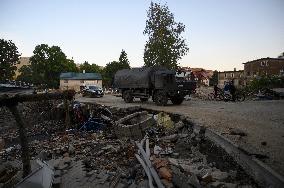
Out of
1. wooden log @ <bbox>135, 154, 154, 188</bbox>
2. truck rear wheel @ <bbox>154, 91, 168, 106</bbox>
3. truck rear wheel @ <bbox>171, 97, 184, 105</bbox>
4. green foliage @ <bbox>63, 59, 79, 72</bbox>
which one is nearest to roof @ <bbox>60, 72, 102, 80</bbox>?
green foliage @ <bbox>63, 59, 79, 72</bbox>

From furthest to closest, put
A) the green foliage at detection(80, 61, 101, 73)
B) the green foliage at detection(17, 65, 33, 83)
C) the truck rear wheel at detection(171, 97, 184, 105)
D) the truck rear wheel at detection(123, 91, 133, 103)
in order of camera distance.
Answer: the green foliage at detection(80, 61, 101, 73) < the green foliage at detection(17, 65, 33, 83) < the truck rear wheel at detection(123, 91, 133, 103) < the truck rear wheel at detection(171, 97, 184, 105)

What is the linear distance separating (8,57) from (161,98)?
195 ft

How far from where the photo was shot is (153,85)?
70.8 ft

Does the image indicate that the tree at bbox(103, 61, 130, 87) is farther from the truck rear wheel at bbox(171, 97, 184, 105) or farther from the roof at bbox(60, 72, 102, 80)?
the truck rear wheel at bbox(171, 97, 184, 105)

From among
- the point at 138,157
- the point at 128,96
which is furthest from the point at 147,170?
the point at 128,96

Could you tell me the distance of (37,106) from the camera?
26.8 m

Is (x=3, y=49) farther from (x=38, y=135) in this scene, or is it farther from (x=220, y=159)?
(x=220, y=159)

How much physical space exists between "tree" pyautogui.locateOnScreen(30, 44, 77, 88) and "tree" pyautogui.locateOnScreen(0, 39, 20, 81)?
1171 centimetres


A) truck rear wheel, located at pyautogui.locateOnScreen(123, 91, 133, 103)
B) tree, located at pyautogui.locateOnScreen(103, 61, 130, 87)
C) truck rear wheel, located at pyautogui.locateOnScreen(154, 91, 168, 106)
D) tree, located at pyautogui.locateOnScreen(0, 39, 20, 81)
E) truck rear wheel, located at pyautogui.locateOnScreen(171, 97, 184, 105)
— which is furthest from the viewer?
tree, located at pyautogui.locateOnScreen(103, 61, 130, 87)

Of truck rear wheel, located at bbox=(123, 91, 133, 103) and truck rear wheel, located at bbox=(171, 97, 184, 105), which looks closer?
truck rear wheel, located at bbox=(171, 97, 184, 105)

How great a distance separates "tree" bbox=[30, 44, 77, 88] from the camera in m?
81.7

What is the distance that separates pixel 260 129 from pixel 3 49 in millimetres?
69890

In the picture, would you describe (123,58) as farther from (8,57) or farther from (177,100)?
(177,100)

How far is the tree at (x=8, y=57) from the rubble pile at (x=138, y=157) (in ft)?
185
